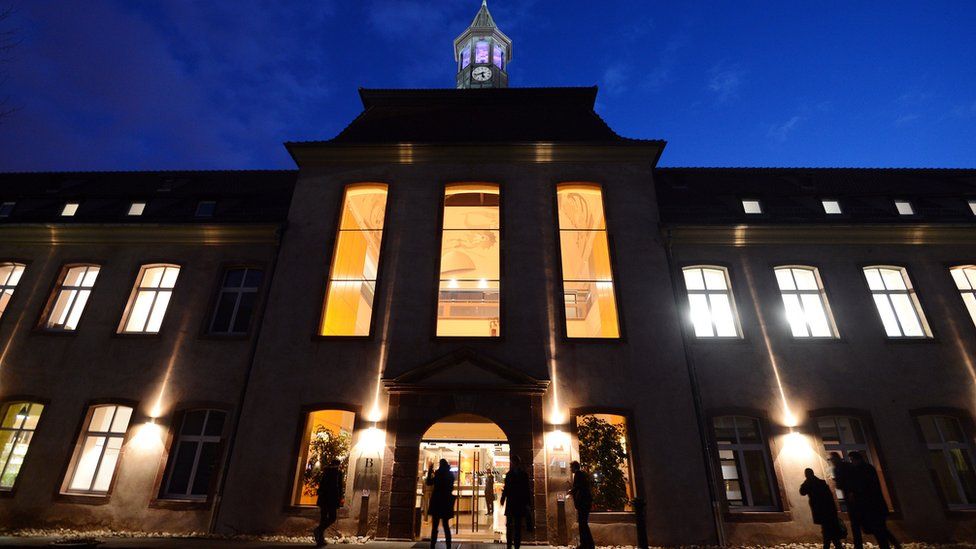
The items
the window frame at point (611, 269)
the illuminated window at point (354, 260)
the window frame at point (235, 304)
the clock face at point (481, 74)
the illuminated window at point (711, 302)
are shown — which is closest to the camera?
the window frame at point (611, 269)

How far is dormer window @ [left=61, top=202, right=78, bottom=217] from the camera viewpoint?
14.7 m

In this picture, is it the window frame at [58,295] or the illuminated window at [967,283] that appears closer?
the illuminated window at [967,283]

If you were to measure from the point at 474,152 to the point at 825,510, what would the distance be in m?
11.9

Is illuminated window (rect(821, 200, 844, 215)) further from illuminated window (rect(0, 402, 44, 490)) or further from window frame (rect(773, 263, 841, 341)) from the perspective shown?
illuminated window (rect(0, 402, 44, 490))

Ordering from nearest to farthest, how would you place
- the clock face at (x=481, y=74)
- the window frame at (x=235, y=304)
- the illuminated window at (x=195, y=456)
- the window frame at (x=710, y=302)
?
the illuminated window at (x=195, y=456)
the window frame at (x=710, y=302)
the window frame at (x=235, y=304)
the clock face at (x=481, y=74)

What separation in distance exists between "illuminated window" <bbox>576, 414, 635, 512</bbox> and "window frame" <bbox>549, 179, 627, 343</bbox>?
191 centimetres

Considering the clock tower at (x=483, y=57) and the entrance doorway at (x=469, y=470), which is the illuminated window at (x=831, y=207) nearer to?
the entrance doorway at (x=469, y=470)

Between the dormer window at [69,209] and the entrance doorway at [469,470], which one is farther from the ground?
the dormer window at [69,209]

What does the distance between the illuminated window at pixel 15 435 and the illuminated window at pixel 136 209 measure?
20.1ft

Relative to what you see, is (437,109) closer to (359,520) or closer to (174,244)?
(174,244)

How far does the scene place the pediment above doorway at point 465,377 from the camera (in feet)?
34.2

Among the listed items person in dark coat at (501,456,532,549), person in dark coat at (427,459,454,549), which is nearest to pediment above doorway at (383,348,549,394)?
person in dark coat at (427,459,454,549)

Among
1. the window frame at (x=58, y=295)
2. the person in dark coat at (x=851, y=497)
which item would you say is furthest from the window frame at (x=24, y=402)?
the person in dark coat at (x=851, y=497)

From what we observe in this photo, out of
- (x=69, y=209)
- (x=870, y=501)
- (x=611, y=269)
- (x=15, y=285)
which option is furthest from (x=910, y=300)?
(x=15, y=285)
